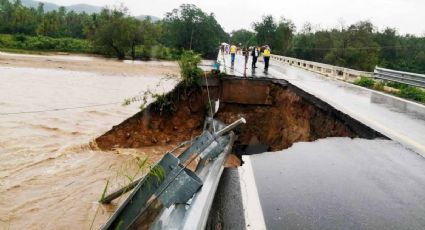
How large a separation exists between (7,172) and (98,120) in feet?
25.4

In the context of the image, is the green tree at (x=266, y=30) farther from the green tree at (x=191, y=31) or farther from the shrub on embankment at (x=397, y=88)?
the shrub on embankment at (x=397, y=88)

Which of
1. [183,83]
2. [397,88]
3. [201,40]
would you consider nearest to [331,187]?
[183,83]

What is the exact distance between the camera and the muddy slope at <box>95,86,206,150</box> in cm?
1187

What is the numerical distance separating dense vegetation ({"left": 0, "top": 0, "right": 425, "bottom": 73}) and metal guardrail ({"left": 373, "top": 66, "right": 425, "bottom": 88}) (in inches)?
1845

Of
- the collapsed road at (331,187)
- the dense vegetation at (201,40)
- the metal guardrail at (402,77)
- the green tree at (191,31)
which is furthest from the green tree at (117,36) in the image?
the collapsed road at (331,187)

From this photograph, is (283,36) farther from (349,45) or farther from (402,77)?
(402,77)

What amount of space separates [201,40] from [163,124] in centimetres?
8002

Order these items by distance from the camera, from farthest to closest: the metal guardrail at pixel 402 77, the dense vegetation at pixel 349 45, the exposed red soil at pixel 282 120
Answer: the dense vegetation at pixel 349 45 < the metal guardrail at pixel 402 77 < the exposed red soil at pixel 282 120

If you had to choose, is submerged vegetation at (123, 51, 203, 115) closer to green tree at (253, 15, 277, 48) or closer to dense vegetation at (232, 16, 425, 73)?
dense vegetation at (232, 16, 425, 73)

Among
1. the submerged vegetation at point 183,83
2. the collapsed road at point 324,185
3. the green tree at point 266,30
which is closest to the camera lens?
the collapsed road at point 324,185

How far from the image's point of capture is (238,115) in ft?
46.3

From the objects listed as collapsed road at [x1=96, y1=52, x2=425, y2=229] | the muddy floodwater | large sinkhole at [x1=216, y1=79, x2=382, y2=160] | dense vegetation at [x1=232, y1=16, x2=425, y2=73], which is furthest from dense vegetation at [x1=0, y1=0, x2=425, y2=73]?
collapsed road at [x1=96, y1=52, x2=425, y2=229]

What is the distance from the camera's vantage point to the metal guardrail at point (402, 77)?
47.8 ft

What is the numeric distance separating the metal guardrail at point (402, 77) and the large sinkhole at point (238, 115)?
16.8ft
